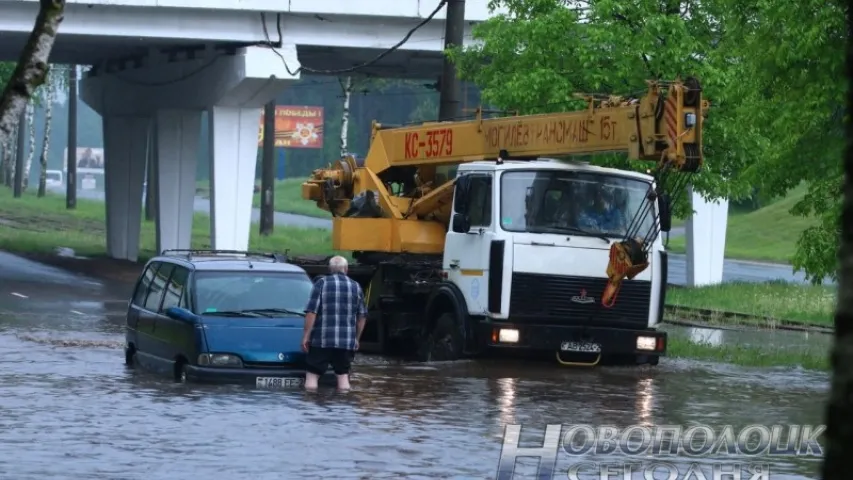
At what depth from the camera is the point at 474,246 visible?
698 inches

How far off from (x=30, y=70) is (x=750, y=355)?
1338 cm

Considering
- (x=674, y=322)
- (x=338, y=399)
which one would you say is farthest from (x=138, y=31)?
(x=338, y=399)

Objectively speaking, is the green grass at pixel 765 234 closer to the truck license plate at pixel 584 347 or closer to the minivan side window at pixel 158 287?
the truck license plate at pixel 584 347

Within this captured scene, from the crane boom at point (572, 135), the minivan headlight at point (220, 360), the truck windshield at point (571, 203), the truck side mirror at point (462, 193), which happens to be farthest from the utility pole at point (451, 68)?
the minivan headlight at point (220, 360)

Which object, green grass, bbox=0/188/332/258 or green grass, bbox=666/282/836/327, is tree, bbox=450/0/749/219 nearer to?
green grass, bbox=666/282/836/327

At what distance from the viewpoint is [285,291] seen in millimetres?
16344

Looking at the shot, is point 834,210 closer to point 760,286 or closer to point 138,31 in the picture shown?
point 760,286

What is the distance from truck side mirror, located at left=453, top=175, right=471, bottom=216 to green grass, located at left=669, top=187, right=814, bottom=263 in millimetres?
37464

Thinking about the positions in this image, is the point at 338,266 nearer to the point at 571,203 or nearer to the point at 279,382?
the point at 279,382

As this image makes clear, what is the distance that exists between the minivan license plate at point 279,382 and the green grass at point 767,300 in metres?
13.2

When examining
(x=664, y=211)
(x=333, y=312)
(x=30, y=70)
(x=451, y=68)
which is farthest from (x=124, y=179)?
(x=30, y=70)

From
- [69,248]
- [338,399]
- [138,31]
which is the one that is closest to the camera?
[338,399]

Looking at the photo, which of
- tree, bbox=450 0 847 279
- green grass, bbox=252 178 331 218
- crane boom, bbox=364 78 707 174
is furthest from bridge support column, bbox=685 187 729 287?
green grass, bbox=252 178 331 218

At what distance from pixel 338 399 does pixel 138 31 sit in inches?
815
